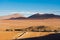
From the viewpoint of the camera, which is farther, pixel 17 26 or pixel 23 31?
pixel 17 26

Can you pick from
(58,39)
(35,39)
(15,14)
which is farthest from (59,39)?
(15,14)

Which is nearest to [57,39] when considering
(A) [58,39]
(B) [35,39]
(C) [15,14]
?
(A) [58,39]

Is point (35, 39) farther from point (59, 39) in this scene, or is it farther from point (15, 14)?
point (15, 14)

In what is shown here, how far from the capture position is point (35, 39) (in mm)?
18453

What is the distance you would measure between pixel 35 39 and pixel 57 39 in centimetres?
203

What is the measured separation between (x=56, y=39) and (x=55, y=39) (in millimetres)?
118

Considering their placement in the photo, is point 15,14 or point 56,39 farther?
point 15,14

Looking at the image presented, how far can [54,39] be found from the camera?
18344 mm

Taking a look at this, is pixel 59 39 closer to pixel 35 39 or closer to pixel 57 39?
pixel 57 39

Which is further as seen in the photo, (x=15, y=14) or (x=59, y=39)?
(x=15, y=14)

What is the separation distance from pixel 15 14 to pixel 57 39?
5493 inches

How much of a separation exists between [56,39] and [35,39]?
1.93 m

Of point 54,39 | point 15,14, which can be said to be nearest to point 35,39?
point 54,39

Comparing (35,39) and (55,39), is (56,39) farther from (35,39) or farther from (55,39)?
(35,39)
